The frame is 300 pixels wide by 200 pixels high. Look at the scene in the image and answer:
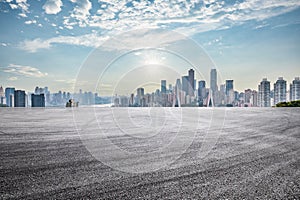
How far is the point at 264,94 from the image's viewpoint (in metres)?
47.5

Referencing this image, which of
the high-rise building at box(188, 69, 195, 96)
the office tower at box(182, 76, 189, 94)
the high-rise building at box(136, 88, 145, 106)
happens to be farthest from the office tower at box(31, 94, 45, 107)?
the office tower at box(182, 76, 189, 94)

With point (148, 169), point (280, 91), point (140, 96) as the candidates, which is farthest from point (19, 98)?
point (280, 91)

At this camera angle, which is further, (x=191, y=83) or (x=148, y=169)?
(x=191, y=83)

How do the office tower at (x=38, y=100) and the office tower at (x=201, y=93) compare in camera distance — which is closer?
the office tower at (x=201, y=93)

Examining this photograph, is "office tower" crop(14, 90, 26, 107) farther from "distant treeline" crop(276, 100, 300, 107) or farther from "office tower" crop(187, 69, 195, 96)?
"distant treeline" crop(276, 100, 300, 107)

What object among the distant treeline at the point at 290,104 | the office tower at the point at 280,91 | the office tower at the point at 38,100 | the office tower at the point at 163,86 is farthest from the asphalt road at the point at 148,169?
the office tower at the point at 280,91

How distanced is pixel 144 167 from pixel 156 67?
478cm

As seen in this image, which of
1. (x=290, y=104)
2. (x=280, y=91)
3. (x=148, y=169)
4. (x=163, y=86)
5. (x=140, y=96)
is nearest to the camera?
(x=148, y=169)

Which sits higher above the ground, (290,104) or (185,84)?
(185,84)

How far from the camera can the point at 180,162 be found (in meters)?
4.55

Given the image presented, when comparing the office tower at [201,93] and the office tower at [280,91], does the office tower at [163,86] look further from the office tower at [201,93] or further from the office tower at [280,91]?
the office tower at [280,91]

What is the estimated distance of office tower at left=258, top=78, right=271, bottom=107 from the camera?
45688 mm

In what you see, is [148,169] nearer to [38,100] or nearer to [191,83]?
[191,83]

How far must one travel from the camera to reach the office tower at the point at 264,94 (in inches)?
1799
